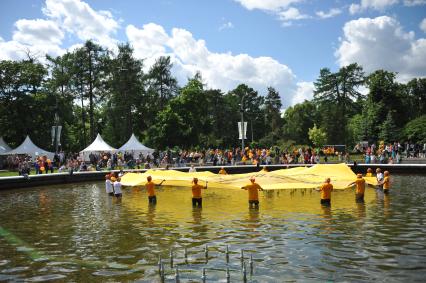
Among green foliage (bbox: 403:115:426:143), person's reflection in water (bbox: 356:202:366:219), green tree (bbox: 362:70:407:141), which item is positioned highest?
green tree (bbox: 362:70:407:141)

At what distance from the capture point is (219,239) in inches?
553

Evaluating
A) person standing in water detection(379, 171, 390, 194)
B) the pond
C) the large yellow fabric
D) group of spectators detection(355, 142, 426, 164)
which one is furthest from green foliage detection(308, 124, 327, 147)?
the pond

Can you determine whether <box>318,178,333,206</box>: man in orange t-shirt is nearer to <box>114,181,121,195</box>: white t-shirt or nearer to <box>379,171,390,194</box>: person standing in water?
<box>379,171,390,194</box>: person standing in water

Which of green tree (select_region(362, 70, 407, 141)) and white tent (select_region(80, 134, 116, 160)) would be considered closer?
white tent (select_region(80, 134, 116, 160))

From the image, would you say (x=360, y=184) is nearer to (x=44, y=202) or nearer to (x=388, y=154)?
(x=44, y=202)

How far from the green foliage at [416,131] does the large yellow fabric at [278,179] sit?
40.2 metres

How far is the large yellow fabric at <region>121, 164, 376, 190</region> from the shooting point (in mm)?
23625

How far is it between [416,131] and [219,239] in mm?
56520

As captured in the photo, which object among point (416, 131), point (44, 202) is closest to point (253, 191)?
point (44, 202)

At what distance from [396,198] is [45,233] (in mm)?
17065

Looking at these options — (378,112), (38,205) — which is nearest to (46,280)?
(38,205)

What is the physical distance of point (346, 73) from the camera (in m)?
101

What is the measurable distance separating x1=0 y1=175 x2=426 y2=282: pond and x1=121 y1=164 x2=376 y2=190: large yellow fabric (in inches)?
34.3

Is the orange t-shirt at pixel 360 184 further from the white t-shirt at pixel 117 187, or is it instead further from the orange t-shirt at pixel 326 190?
the white t-shirt at pixel 117 187
